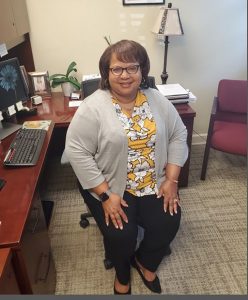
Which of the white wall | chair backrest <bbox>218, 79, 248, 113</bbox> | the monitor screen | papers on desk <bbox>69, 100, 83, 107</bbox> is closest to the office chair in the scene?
chair backrest <bbox>218, 79, 248, 113</bbox>

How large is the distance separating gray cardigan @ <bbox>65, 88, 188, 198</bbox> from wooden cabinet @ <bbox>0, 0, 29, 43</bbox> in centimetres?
79

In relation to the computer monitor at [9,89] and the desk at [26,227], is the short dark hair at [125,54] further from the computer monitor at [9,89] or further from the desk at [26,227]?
the computer monitor at [9,89]

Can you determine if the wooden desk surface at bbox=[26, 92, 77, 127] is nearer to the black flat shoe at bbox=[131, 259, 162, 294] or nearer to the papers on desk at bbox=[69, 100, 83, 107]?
the papers on desk at bbox=[69, 100, 83, 107]

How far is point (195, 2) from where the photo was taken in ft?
7.58

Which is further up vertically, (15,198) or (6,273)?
(15,198)

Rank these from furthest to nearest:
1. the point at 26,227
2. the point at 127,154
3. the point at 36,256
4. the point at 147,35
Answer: the point at 147,35 → the point at 127,154 → the point at 36,256 → the point at 26,227

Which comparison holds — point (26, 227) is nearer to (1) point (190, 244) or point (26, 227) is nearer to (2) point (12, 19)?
(1) point (190, 244)

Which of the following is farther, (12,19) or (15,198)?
(12,19)

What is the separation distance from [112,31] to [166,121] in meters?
1.33

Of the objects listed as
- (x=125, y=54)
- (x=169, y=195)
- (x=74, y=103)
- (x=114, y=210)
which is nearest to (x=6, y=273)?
(x=114, y=210)

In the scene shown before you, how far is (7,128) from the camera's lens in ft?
5.64

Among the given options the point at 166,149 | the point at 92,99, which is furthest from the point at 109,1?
the point at 166,149

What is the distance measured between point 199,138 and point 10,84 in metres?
1.95

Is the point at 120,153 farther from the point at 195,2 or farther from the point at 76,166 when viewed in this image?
the point at 195,2
